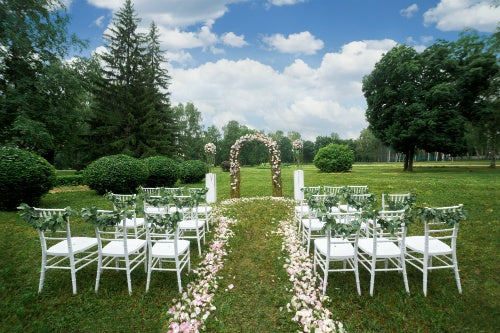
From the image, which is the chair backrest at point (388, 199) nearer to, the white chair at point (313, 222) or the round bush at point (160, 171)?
the white chair at point (313, 222)

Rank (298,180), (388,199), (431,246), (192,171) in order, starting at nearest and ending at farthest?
1. (431,246)
2. (388,199)
3. (298,180)
4. (192,171)

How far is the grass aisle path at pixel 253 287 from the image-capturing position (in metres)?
2.79

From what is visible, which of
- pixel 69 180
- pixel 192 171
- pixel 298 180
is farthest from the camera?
pixel 192 171

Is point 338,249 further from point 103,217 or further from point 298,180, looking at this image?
point 298,180

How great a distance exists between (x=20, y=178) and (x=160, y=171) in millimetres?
5925

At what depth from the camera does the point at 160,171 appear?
491 inches

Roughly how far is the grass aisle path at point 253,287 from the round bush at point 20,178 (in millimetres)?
6586

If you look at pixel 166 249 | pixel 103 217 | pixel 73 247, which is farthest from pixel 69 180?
pixel 166 249

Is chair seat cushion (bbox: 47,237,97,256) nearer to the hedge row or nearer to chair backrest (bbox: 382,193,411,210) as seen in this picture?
chair backrest (bbox: 382,193,411,210)

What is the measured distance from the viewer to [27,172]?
703cm

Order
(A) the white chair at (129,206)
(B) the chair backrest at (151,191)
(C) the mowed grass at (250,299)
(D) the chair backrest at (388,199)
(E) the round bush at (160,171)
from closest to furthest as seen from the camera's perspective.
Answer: (C) the mowed grass at (250,299)
(A) the white chair at (129,206)
(D) the chair backrest at (388,199)
(B) the chair backrest at (151,191)
(E) the round bush at (160,171)

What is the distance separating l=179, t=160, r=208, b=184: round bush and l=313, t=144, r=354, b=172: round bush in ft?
42.3

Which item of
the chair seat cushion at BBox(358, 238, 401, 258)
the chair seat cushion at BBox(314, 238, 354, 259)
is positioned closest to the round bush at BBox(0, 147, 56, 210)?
the chair seat cushion at BBox(314, 238, 354, 259)

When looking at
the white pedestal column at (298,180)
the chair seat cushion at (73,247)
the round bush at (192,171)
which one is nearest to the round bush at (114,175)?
the round bush at (192,171)
